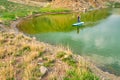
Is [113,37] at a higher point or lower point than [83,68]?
lower

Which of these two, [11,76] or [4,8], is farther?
[4,8]

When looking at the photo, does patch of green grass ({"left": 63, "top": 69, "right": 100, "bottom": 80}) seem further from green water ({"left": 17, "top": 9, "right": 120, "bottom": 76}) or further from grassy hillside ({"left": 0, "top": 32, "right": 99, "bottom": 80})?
green water ({"left": 17, "top": 9, "right": 120, "bottom": 76})

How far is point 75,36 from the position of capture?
39312 millimetres

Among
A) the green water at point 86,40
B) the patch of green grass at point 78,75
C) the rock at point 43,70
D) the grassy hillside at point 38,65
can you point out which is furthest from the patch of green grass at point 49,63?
the green water at point 86,40

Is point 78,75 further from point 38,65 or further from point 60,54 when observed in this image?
point 60,54

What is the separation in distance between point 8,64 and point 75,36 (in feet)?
65.4

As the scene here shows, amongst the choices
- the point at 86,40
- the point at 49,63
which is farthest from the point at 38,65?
the point at 86,40

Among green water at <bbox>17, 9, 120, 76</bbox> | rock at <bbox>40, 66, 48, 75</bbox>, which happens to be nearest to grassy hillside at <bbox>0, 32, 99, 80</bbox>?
rock at <bbox>40, 66, 48, 75</bbox>

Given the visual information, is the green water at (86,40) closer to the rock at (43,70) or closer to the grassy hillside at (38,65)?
the grassy hillside at (38,65)

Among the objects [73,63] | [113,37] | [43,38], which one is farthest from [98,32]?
[73,63]

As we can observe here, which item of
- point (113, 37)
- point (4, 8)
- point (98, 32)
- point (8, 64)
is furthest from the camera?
point (4, 8)

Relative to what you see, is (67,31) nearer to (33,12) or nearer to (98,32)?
(98,32)

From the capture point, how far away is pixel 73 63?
69.7 feet

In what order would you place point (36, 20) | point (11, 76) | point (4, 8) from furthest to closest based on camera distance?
1. point (4, 8)
2. point (36, 20)
3. point (11, 76)
